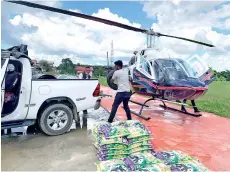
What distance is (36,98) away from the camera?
5293mm

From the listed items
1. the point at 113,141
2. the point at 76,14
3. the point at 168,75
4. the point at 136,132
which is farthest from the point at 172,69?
the point at 113,141

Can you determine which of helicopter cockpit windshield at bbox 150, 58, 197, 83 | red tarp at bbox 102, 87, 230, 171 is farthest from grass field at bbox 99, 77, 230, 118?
helicopter cockpit windshield at bbox 150, 58, 197, 83

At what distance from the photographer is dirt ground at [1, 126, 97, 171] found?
395 cm

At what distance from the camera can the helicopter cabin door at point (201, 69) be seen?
802cm

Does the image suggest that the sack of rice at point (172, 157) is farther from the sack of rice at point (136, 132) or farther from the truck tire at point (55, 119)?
the truck tire at point (55, 119)

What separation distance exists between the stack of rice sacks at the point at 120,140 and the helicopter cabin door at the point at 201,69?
4542mm

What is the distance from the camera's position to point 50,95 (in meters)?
5.46

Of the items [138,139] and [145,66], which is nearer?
[138,139]

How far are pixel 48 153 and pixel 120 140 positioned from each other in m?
1.52

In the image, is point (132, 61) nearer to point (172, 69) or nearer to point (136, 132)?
point (172, 69)

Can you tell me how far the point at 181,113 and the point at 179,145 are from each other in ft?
13.1

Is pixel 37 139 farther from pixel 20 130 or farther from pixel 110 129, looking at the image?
pixel 110 129

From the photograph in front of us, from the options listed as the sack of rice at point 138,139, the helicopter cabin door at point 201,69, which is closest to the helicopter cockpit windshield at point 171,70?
the helicopter cabin door at point 201,69

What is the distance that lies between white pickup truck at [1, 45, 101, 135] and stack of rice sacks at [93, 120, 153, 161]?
154cm
